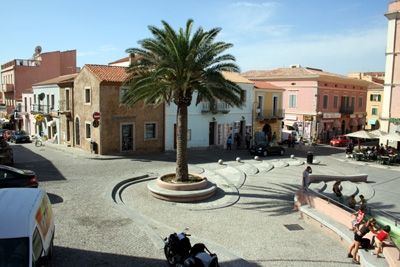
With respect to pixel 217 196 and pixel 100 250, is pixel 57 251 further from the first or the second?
pixel 217 196

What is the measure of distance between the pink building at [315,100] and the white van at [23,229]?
122ft

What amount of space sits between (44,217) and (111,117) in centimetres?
1837

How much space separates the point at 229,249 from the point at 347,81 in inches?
1630

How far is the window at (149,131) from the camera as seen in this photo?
27661 mm

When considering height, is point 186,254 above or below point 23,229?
below

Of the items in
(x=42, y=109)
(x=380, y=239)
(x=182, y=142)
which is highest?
(x=42, y=109)

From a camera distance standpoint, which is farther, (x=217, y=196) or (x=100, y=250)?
(x=217, y=196)

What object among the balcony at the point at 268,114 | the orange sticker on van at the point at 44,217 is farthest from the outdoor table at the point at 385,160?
the orange sticker on van at the point at 44,217

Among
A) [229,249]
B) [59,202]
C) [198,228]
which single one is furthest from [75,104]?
[229,249]

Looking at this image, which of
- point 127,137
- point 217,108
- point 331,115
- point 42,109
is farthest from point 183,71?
point 331,115

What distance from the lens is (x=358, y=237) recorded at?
33.4 feet

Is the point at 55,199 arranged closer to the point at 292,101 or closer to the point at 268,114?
the point at 268,114

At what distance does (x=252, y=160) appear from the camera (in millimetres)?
26906

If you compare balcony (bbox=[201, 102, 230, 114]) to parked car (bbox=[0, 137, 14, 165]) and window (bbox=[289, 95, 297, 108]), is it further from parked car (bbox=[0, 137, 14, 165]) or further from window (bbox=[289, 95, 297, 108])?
parked car (bbox=[0, 137, 14, 165])
